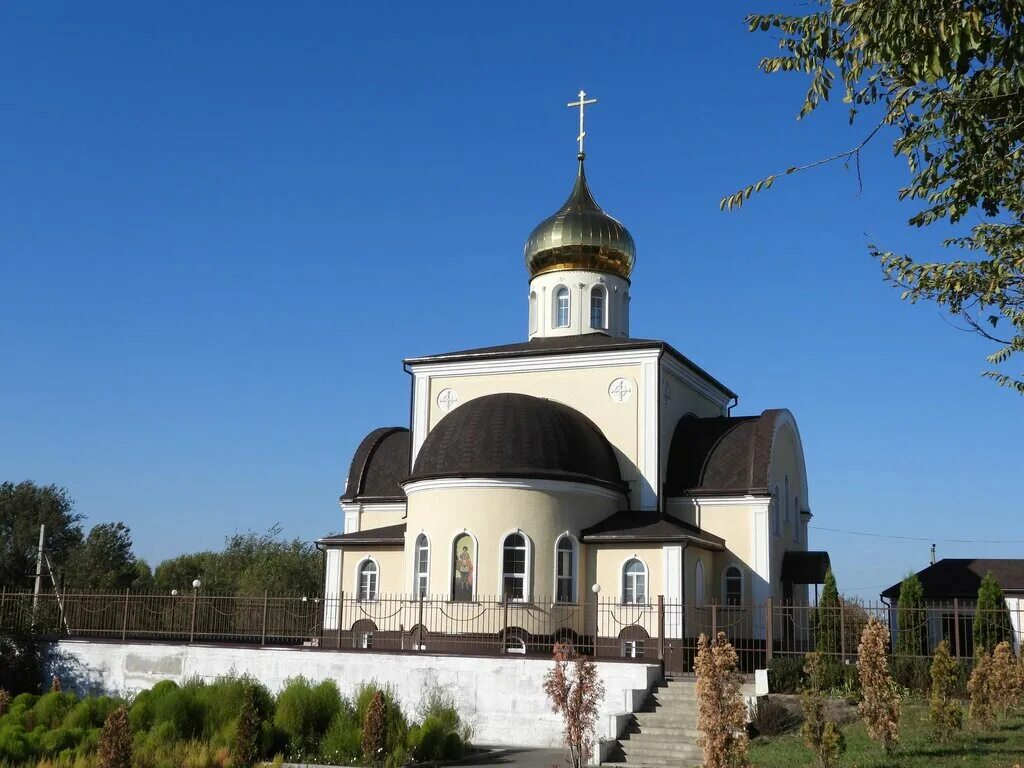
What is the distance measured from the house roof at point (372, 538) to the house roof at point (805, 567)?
823 cm

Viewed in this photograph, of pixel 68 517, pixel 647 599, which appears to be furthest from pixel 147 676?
pixel 68 517

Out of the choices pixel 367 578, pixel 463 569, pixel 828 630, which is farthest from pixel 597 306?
pixel 828 630

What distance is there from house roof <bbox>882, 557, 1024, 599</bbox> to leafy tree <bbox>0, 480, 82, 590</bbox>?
28415 mm

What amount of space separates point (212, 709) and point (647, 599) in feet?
30.0

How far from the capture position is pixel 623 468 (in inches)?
881

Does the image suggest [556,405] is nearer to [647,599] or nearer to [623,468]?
[623,468]

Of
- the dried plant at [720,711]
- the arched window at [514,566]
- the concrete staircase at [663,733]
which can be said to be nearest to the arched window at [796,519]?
the arched window at [514,566]

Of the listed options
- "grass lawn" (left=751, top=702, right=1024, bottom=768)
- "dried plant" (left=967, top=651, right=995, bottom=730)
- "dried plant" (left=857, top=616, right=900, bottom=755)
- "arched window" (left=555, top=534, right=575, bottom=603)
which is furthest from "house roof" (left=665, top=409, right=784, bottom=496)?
"dried plant" (left=857, top=616, right=900, bottom=755)

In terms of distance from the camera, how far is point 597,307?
25.7m

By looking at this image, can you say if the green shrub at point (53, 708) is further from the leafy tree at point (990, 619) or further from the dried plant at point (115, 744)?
the leafy tree at point (990, 619)

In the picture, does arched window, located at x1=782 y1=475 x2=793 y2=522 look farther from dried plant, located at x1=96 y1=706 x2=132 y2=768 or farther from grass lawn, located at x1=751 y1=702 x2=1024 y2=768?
dried plant, located at x1=96 y1=706 x2=132 y2=768

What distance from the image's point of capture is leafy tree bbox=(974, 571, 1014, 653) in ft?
59.3

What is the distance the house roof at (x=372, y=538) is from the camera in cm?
2297

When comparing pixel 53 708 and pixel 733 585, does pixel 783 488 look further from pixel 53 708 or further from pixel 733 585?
pixel 53 708
